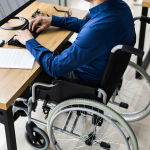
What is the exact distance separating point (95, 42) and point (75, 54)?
0.41 feet

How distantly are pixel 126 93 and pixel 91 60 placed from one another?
1158mm

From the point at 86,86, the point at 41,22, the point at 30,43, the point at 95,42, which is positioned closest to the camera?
the point at 95,42

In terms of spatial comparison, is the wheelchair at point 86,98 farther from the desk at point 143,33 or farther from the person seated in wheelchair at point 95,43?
the desk at point 143,33

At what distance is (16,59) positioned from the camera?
53.3 inches

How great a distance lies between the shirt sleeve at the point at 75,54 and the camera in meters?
1.17

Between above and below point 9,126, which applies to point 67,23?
above

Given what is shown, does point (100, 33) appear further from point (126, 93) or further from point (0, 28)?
point (126, 93)

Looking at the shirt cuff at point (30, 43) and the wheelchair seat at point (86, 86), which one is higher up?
the shirt cuff at point (30, 43)

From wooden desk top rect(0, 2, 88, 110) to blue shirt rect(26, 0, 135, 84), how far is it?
0.10 meters

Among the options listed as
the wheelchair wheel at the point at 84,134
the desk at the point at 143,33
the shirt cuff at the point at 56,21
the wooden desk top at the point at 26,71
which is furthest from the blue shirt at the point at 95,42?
the desk at the point at 143,33

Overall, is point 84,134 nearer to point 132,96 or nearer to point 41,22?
point 132,96

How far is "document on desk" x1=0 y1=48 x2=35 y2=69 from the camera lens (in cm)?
131

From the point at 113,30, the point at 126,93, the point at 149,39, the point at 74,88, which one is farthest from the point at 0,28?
the point at 149,39

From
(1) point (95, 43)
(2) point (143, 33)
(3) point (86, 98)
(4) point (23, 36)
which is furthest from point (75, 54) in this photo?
(2) point (143, 33)
